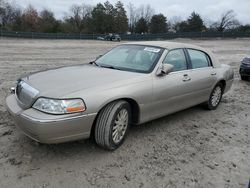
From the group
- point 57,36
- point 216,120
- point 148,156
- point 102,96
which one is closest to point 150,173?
point 148,156

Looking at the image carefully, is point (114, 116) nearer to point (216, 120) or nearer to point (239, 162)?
point (239, 162)

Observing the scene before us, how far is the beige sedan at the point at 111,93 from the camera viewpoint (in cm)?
309

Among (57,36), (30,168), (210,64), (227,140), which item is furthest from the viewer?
(57,36)

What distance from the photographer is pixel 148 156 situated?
358 cm

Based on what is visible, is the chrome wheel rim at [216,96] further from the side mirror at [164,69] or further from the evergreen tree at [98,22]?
the evergreen tree at [98,22]

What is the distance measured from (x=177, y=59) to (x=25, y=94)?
8.61 feet

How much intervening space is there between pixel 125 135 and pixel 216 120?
2.21 metres

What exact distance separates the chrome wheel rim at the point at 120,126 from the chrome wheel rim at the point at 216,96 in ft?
8.84

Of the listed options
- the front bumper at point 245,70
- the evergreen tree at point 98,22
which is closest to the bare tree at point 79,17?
the evergreen tree at point 98,22

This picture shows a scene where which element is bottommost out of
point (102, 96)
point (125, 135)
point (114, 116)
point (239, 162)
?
point (239, 162)

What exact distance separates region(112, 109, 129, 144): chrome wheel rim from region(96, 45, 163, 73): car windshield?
799 millimetres

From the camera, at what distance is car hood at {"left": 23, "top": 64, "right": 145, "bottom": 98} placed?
325 cm

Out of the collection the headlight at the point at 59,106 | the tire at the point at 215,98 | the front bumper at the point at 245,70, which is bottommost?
the tire at the point at 215,98

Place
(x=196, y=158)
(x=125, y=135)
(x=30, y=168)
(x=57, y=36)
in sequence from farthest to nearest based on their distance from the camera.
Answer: (x=57, y=36) → (x=125, y=135) → (x=196, y=158) → (x=30, y=168)
